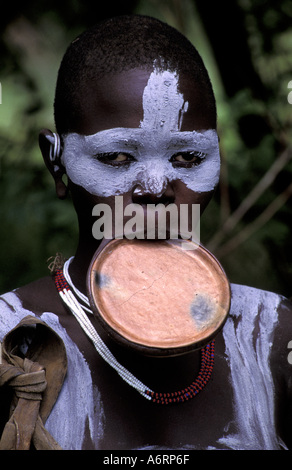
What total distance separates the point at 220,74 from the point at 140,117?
1.91 meters

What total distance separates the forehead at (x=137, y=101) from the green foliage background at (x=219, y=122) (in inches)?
57.4

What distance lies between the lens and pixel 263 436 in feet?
6.24

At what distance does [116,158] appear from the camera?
1.90 m

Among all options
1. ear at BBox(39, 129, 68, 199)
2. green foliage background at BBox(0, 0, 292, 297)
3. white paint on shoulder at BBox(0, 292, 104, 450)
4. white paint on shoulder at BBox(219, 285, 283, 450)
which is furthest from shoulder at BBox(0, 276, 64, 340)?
green foliage background at BBox(0, 0, 292, 297)

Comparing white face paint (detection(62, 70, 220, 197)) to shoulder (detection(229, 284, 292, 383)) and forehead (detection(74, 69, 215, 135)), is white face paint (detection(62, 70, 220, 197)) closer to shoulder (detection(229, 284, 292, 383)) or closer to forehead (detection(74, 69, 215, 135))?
forehead (detection(74, 69, 215, 135))

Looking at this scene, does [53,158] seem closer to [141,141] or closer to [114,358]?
[141,141]

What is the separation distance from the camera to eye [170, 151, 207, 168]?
6.32 feet

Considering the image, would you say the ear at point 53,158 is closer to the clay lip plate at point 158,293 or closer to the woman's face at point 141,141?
the woman's face at point 141,141

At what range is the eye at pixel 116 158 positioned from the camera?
1887 mm

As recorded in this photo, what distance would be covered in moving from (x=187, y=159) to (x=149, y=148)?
146 mm

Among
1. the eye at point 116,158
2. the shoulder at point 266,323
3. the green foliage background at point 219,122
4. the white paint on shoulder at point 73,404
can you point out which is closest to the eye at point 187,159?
the eye at point 116,158

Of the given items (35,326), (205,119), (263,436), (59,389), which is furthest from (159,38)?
(263,436)

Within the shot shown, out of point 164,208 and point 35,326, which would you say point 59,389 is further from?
point 164,208

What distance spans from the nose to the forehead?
0.57 ft
